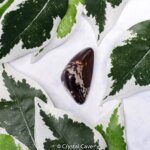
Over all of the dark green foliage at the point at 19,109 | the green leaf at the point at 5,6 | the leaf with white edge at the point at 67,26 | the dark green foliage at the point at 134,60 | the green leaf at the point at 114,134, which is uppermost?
the green leaf at the point at 5,6

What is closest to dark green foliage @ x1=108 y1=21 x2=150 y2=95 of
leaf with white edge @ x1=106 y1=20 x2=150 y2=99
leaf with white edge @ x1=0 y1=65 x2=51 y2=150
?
leaf with white edge @ x1=106 y1=20 x2=150 y2=99

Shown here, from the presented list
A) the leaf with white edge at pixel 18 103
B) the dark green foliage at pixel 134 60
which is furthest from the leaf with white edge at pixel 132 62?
the leaf with white edge at pixel 18 103

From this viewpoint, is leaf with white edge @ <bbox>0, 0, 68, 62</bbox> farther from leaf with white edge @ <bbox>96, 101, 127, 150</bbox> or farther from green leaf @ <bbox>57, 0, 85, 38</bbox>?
leaf with white edge @ <bbox>96, 101, 127, 150</bbox>

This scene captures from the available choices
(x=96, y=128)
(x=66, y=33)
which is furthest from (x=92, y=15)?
(x=96, y=128)

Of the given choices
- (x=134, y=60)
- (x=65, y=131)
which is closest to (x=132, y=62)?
(x=134, y=60)

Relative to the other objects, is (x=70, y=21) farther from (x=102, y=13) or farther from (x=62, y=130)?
(x=62, y=130)

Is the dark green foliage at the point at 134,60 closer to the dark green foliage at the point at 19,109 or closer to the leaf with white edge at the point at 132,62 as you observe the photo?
the leaf with white edge at the point at 132,62

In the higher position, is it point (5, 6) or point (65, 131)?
point (5, 6)
